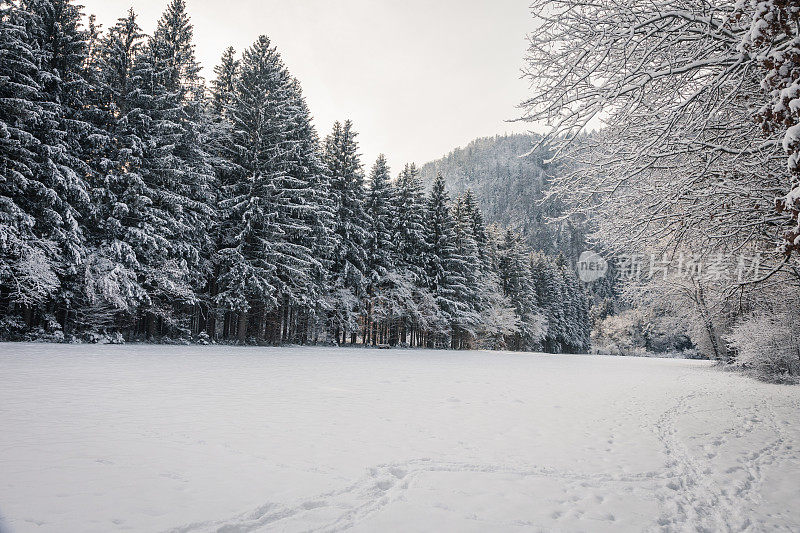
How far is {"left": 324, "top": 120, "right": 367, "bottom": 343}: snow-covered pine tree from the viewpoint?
24.7 metres

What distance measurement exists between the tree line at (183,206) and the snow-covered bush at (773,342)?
17.9 metres

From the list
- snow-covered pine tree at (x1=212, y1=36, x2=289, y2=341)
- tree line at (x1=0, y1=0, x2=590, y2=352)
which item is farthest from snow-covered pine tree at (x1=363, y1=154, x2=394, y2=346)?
snow-covered pine tree at (x1=212, y1=36, x2=289, y2=341)

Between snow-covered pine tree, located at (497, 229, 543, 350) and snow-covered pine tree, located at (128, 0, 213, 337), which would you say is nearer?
snow-covered pine tree, located at (128, 0, 213, 337)

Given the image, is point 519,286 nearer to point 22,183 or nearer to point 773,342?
point 773,342

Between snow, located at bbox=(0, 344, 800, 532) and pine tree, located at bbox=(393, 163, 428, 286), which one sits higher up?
pine tree, located at bbox=(393, 163, 428, 286)

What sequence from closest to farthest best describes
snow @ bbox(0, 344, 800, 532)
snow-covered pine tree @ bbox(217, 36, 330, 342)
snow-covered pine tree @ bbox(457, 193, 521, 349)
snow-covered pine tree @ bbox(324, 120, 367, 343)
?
snow @ bbox(0, 344, 800, 532) → snow-covered pine tree @ bbox(217, 36, 330, 342) → snow-covered pine tree @ bbox(324, 120, 367, 343) → snow-covered pine tree @ bbox(457, 193, 521, 349)

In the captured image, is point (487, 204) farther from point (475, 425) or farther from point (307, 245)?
point (475, 425)

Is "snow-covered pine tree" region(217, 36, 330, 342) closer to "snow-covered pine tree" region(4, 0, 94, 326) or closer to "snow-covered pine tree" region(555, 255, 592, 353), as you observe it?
"snow-covered pine tree" region(4, 0, 94, 326)

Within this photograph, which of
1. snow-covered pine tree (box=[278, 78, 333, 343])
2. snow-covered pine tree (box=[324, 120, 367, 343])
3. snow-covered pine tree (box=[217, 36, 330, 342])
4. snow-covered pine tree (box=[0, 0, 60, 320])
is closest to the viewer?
snow-covered pine tree (box=[0, 0, 60, 320])

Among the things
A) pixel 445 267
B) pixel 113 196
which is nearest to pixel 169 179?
pixel 113 196

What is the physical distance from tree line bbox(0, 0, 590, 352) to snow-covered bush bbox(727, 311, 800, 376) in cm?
1787

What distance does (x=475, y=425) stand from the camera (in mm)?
6168

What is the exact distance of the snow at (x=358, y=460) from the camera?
9.72 ft

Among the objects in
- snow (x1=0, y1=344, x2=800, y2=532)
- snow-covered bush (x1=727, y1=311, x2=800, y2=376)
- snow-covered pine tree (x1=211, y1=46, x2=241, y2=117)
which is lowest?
snow (x1=0, y1=344, x2=800, y2=532)
